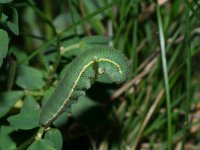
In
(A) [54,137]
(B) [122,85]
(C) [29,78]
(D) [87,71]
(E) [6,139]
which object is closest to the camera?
(D) [87,71]

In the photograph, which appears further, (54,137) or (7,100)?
(7,100)

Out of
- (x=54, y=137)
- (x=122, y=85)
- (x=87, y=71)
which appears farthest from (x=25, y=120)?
(x=122, y=85)

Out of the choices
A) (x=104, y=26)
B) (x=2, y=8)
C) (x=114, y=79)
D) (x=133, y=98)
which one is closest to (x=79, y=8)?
Result: (x=104, y=26)

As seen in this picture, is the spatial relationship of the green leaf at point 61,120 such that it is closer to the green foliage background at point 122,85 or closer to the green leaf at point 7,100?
the green foliage background at point 122,85

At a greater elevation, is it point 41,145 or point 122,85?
point 122,85

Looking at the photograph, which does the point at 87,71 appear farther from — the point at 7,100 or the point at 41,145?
the point at 7,100

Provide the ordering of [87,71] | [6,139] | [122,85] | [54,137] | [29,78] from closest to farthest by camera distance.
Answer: [87,71]
[54,137]
[6,139]
[29,78]
[122,85]

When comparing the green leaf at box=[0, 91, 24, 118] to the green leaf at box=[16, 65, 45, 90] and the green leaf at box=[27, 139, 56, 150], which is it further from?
the green leaf at box=[27, 139, 56, 150]
